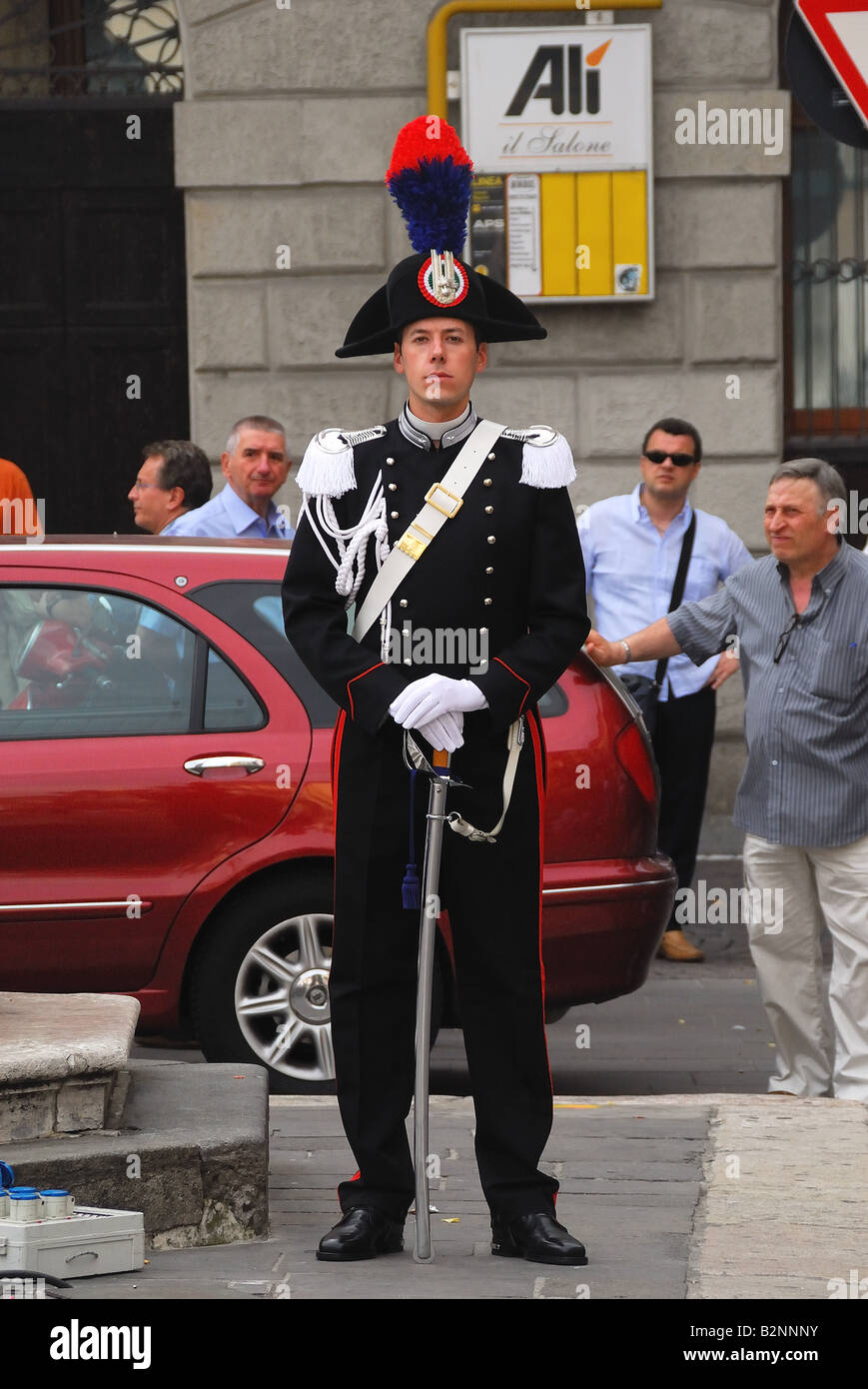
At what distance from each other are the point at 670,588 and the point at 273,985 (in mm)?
3499

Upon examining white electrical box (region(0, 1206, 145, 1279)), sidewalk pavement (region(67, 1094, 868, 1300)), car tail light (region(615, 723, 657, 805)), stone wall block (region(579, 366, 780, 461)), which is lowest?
sidewalk pavement (region(67, 1094, 868, 1300))

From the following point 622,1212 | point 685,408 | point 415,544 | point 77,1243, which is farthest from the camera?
point 685,408

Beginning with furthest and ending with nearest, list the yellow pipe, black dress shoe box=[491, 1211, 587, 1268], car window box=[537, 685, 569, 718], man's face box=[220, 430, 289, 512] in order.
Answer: the yellow pipe < man's face box=[220, 430, 289, 512] < car window box=[537, 685, 569, 718] < black dress shoe box=[491, 1211, 587, 1268]

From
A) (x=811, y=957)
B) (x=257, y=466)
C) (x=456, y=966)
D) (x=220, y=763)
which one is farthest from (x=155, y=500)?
(x=456, y=966)

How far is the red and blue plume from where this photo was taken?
4.51 meters

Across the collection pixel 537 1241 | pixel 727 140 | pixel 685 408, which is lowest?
pixel 537 1241

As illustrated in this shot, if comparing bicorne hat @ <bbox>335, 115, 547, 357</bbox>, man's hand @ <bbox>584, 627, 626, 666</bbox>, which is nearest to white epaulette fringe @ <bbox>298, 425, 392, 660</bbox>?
bicorne hat @ <bbox>335, 115, 547, 357</bbox>

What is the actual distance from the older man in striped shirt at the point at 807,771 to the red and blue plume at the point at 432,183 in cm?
246

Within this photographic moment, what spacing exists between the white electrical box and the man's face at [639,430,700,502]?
5.69 metres

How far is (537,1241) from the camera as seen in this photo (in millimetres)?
4449

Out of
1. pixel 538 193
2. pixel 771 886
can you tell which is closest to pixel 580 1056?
pixel 771 886

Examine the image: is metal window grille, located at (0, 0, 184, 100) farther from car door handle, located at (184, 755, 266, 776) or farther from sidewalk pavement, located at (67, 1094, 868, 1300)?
sidewalk pavement, located at (67, 1094, 868, 1300)

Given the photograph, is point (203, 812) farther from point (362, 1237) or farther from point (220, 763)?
point (362, 1237)

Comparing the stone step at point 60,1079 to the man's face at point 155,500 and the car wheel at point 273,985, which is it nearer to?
the car wheel at point 273,985
